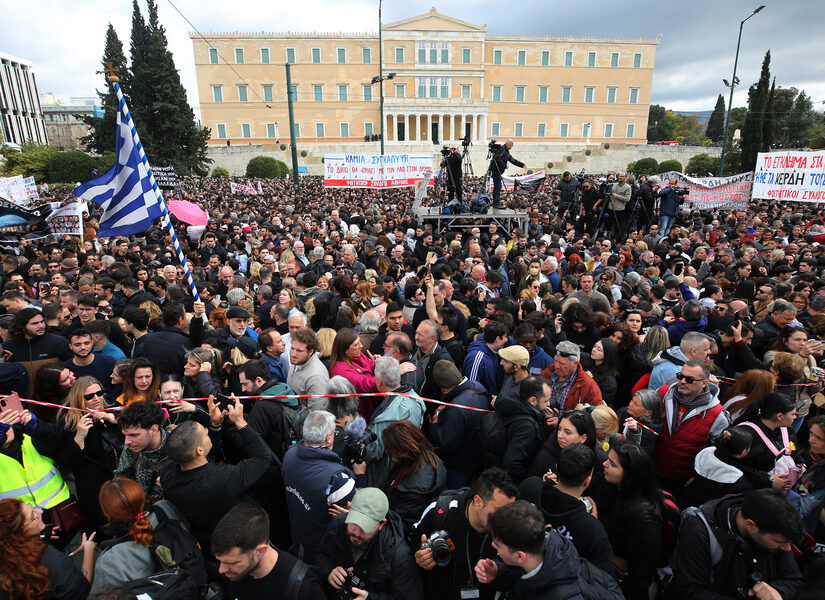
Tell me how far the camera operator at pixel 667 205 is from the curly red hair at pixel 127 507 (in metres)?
12.6

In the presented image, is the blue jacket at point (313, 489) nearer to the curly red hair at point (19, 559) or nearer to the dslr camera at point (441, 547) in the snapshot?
the dslr camera at point (441, 547)

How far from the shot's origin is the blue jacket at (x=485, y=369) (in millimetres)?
4082

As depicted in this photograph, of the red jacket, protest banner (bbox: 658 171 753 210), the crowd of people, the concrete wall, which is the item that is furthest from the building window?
the red jacket

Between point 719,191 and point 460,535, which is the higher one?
point 719,191

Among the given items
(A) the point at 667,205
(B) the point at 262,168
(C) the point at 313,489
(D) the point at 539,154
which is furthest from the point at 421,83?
(C) the point at 313,489

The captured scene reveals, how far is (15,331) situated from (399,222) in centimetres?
997

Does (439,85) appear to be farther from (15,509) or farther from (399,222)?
(15,509)

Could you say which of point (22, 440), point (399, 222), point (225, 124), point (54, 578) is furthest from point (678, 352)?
point (225, 124)

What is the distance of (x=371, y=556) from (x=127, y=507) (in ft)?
3.91

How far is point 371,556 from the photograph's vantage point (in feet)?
7.21

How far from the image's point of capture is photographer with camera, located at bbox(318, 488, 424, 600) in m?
2.13

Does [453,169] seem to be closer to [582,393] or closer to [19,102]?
[582,393]

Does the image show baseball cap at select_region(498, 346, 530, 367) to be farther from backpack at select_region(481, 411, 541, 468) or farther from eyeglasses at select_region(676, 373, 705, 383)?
eyeglasses at select_region(676, 373, 705, 383)

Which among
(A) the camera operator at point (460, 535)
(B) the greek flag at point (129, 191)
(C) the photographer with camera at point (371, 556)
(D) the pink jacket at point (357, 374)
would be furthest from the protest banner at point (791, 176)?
(B) the greek flag at point (129, 191)
